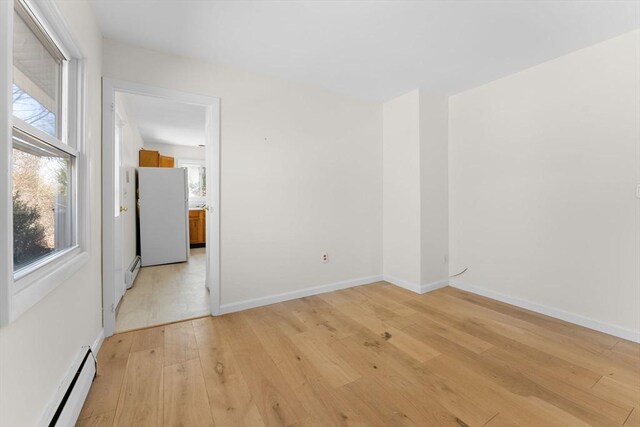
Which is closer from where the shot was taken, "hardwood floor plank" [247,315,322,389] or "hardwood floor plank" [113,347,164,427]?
"hardwood floor plank" [113,347,164,427]

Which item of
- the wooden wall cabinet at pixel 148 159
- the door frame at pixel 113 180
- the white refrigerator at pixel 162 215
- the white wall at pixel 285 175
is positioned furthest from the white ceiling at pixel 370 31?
the wooden wall cabinet at pixel 148 159

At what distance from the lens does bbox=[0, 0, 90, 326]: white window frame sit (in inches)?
32.2

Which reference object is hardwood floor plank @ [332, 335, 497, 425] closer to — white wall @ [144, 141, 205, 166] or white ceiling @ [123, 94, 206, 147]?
white ceiling @ [123, 94, 206, 147]

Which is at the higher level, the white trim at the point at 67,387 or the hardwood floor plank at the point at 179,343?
the white trim at the point at 67,387

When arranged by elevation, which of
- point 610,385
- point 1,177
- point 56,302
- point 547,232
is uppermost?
point 1,177

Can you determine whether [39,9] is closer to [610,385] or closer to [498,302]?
[610,385]

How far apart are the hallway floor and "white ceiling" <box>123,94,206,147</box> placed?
7.19 ft

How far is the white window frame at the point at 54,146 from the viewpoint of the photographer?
0.82m

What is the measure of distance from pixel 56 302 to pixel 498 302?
365 centimetres

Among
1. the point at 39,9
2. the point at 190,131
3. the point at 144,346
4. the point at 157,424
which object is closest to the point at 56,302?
the point at 157,424

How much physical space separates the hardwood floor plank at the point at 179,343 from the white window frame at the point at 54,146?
861mm

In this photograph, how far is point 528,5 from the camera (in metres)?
1.84

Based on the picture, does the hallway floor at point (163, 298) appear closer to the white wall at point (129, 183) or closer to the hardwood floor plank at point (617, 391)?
the white wall at point (129, 183)

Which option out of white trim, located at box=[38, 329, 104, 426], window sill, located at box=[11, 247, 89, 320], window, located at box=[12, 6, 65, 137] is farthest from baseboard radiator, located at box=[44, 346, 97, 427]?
window, located at box=[12, 6, 65, 137]
